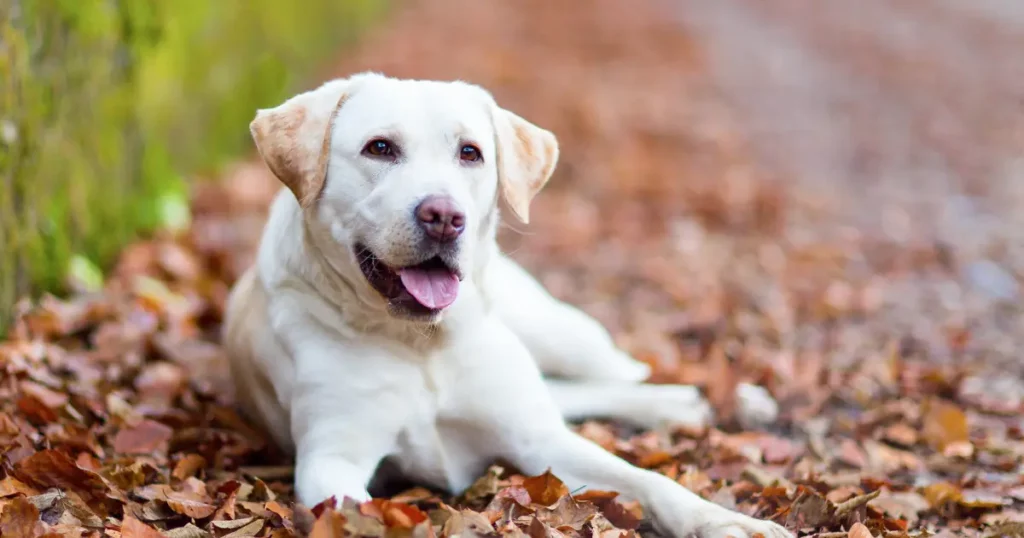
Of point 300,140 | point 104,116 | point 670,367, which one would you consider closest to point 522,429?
point 300,140

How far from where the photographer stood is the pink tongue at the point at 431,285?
3141mm

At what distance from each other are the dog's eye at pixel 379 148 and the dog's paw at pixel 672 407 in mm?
1620

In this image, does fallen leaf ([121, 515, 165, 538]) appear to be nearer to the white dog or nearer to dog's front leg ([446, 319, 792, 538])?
the white dog

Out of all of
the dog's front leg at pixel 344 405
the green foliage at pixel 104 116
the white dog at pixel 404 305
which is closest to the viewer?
the white dog at pixel 404 305

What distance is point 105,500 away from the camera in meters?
3.15

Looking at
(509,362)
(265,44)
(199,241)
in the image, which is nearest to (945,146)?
(265,44)

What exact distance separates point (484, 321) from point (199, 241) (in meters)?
3.17

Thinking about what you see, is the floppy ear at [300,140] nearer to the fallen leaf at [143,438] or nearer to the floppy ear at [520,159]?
the floppy ear at [520,159]

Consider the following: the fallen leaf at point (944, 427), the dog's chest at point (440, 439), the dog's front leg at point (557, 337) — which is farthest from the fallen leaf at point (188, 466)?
the fallen leaf at point (944, 427)

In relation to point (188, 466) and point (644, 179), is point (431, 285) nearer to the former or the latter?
point (188, 466)

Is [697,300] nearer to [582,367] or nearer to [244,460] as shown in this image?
[582,367]

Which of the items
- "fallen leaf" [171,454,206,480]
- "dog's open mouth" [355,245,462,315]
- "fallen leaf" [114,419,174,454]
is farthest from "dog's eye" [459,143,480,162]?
"fallen leaf" [114,419,174,454]

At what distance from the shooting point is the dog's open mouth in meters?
3.14

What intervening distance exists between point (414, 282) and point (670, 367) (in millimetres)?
1994
